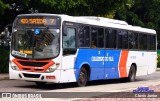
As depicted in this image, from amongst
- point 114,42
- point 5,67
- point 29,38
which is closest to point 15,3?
point 5,67

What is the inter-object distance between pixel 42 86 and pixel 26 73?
2.03 m

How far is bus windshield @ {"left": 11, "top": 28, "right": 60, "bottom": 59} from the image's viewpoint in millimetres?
17641

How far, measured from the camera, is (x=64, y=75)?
58.6 ft

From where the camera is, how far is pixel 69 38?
60.1 feet

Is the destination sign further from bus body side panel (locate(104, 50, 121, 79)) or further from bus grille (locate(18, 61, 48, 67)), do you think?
bus body side panel (locate(104, 50, 121, 79))

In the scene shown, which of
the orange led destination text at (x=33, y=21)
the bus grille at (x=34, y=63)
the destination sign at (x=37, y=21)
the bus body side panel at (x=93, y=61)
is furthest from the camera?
the bus body side panel at (x=93, y=61)

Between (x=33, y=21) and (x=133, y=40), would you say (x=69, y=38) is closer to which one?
(x=33, y=21)

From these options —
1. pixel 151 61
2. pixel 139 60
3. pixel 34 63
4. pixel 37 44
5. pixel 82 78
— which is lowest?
pixel 82 78

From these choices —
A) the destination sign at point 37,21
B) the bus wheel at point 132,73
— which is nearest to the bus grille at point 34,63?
the destination sign at point 37,21

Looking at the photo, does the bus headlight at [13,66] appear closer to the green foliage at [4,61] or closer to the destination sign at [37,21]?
the destination sign at [37,21]

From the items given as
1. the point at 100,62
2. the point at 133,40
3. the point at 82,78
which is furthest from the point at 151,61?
the point at 82,78

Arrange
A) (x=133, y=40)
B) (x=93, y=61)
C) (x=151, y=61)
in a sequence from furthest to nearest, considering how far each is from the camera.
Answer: (x=151, y=61)
(x=133, y=40)
(x=93, y=61)

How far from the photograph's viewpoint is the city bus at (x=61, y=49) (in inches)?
694

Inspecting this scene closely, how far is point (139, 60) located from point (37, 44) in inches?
367
